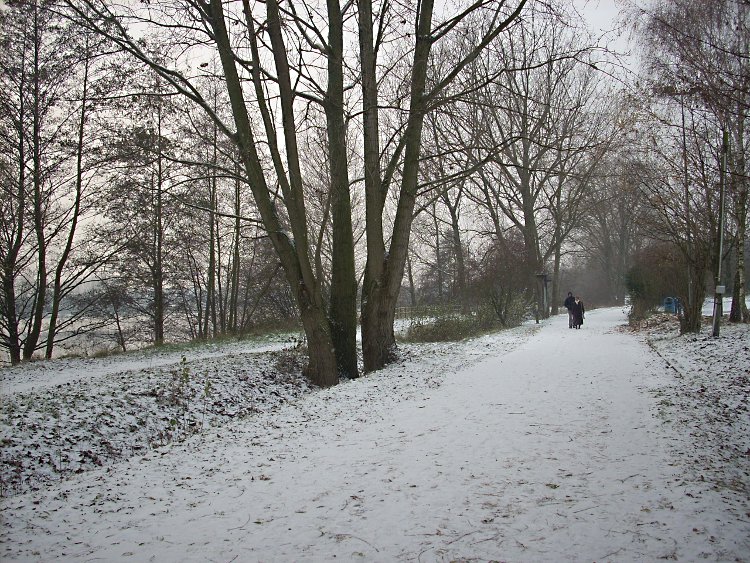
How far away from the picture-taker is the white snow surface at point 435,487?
2.93m

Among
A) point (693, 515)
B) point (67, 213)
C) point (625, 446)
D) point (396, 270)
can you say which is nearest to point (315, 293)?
point (396, 270)

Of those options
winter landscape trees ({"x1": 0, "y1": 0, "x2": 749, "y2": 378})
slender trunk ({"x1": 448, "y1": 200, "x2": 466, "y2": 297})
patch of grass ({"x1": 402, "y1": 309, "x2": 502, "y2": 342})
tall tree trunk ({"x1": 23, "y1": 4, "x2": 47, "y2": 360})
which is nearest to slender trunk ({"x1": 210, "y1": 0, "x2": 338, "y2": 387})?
winter landscape trees ({"x1": 0, "y1": 0, "x2": 749, "y2": 378})

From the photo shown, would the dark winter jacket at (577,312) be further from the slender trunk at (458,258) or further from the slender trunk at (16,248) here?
the slender trunk at (16,248)

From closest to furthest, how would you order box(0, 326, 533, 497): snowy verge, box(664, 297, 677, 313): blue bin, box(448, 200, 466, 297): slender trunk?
box(0, 326, 533, 497): snowy verge, box(448, 200, 466, 297): slender trunk, box(664, 297, 677, 313): blue bin

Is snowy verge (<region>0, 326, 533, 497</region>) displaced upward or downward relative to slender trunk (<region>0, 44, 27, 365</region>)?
downward

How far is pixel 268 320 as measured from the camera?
25.1 metres

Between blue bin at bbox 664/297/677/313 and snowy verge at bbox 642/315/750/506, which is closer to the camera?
snowy verge at bbox 642/315/750/506

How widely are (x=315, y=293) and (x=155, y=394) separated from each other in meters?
3.26

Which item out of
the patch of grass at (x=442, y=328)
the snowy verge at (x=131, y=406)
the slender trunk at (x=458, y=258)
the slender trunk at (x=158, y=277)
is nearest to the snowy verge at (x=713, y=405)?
the snowy verge at (x=131, y=406)

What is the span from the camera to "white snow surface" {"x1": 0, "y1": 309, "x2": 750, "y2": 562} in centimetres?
293

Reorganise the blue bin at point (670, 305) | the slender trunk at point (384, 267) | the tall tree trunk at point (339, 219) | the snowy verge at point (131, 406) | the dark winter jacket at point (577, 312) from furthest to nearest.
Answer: the blue bin at point (670, 305), the dark winter jacket at point (577, 312), the slender trunk at point (384, 267), the tall tree trunk at point (339, 219), the snowy verge at point (131, 406)

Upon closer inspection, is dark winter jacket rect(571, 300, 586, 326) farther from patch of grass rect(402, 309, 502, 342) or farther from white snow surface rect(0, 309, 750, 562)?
white snow surface rect(0, 309, 750, 562)

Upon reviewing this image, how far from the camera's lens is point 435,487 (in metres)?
3.75

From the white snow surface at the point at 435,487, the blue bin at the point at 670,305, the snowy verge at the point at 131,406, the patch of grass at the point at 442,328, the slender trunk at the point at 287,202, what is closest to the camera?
the white snow surface at the point at 435,487
